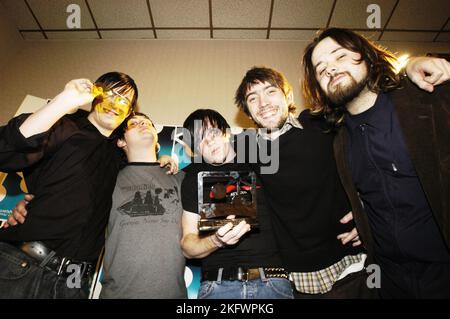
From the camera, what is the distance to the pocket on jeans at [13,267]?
Answer: 1.23 metres

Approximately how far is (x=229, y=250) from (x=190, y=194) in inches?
17.5

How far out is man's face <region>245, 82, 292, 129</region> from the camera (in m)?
1.71

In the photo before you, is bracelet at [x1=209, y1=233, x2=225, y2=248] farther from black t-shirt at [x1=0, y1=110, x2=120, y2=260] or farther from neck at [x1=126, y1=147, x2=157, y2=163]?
neck at [x1=126, y1=147, x2=157, y2=163]

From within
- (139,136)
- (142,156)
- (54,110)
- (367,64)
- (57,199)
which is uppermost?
(367,64)

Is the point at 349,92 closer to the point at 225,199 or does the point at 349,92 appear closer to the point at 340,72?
the point at 340,72

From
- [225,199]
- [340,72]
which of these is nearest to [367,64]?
[340,72]

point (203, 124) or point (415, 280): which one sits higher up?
point (203, 124)

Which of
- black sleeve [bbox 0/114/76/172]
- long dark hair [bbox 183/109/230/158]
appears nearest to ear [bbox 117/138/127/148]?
long dark hair [bbox 183/109/230/158]

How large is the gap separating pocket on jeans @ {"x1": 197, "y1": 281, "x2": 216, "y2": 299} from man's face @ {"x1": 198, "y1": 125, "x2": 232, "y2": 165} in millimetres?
786

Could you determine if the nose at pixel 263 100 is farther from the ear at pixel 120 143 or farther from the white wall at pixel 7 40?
the white wall at pixel 7 40

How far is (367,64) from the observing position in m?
1.53

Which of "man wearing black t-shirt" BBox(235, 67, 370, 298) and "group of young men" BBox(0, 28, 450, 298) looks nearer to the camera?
"group of young men" BBox(0, 28, 450, 298)

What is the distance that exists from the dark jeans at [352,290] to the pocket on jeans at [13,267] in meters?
1.63

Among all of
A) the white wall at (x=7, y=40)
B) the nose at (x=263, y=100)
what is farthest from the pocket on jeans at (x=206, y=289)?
the white wall at (x=7, y=40)
